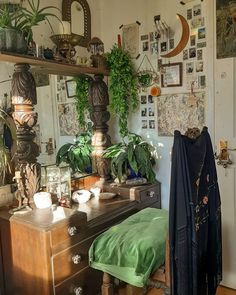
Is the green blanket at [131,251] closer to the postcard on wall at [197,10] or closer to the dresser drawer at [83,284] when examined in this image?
the dresser drawer at [83,284]

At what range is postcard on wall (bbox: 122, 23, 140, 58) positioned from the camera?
8.04 feet

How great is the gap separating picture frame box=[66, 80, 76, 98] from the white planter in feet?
2.73

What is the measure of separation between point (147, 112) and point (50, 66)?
0.90 metres

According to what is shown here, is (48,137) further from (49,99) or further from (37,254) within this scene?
(37,254)

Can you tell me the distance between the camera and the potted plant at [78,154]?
2221 millimetres

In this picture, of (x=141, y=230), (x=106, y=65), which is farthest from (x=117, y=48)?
(x=141, y=230)

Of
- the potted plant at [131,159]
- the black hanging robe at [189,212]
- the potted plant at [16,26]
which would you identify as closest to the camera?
the black hanging robe at [189,212]

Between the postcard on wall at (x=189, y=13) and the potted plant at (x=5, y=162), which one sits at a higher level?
the postcard on wall at (x=189, y=13)

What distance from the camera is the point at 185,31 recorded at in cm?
221

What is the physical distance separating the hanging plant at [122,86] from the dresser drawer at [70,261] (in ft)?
3.47

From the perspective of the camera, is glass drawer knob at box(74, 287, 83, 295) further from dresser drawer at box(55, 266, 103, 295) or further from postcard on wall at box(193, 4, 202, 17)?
postcard on wall at box(193, 4, 202, 17)

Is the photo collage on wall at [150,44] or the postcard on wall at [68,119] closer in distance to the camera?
the postcard on wall at [68,119]

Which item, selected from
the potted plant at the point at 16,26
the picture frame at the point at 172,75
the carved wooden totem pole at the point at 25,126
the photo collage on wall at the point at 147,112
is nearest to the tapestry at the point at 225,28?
the picture frame at the point at 172,75

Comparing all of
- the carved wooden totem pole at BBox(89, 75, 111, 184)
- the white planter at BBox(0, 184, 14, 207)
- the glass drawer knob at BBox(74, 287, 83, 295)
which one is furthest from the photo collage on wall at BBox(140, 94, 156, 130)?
the glass drawer knob at BBox(74, 287, 83, 295)
